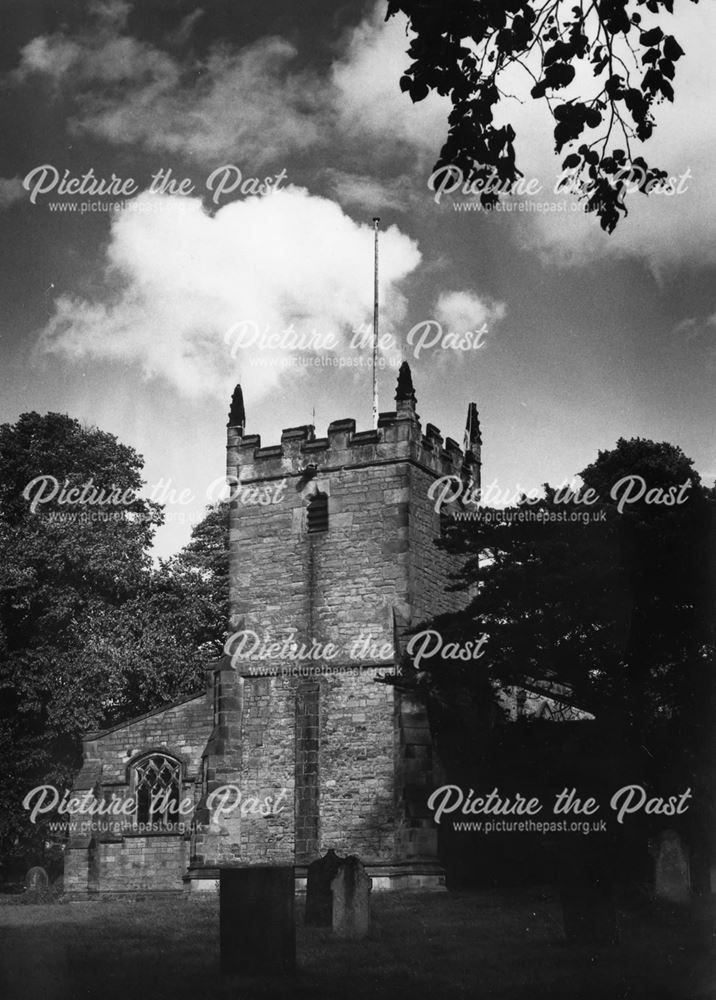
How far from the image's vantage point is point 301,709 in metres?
26.2

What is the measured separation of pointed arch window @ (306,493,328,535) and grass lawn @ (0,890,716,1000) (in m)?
10.3

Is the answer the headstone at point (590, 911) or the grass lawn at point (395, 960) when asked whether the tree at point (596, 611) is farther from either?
the headstone at point (590, 911)

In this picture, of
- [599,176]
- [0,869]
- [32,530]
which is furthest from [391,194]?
[0,869]

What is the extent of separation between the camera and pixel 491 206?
29.7ft

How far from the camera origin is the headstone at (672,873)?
18891mm

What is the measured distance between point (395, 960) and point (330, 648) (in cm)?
1381

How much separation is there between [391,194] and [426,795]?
A: 38.7ft

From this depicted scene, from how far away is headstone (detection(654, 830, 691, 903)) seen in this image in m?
18.9

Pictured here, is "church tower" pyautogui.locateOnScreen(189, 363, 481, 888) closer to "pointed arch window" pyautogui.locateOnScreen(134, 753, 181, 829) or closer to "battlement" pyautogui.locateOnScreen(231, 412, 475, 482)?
"battlement" pyautogui.locateOnScreen(231, 412, 475, 482)

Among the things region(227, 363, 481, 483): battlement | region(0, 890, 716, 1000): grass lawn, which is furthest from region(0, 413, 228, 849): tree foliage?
region(0, 890, 716, 1000): grass lawn

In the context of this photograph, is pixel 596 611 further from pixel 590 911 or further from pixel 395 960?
pixel 395 960

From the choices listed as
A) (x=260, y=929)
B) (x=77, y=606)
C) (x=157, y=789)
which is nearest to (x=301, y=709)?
(x=157, y=789)

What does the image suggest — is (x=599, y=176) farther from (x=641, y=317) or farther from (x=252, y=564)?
(x=252, y=564)

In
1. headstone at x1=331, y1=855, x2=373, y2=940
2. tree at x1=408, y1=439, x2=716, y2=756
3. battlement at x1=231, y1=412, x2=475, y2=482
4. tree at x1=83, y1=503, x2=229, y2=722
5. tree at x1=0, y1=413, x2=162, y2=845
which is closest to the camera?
headstone at x1=331, y1=855, x2=373, y2=940
